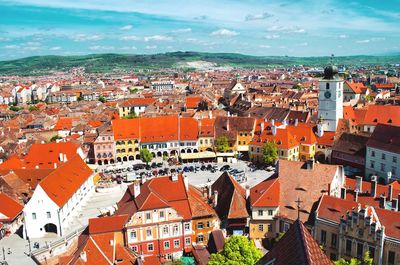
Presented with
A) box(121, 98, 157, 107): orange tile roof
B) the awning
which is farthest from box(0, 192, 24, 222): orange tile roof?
box(121, 98, 157, 107): orange tile roof

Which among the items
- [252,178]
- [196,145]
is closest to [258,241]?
[252,178]

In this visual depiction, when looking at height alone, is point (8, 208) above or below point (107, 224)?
below

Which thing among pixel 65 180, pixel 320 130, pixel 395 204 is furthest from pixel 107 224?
pixel 320 130

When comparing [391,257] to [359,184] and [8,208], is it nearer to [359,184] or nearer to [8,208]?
[359,184]

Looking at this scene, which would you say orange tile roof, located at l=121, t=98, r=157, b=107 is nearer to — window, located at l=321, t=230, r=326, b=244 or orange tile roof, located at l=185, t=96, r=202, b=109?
orange tile roof, located at l=185, t=96, r=202, b=109

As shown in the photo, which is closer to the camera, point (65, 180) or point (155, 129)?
point (65, 180)

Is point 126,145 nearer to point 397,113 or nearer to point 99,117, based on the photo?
point 99,117
